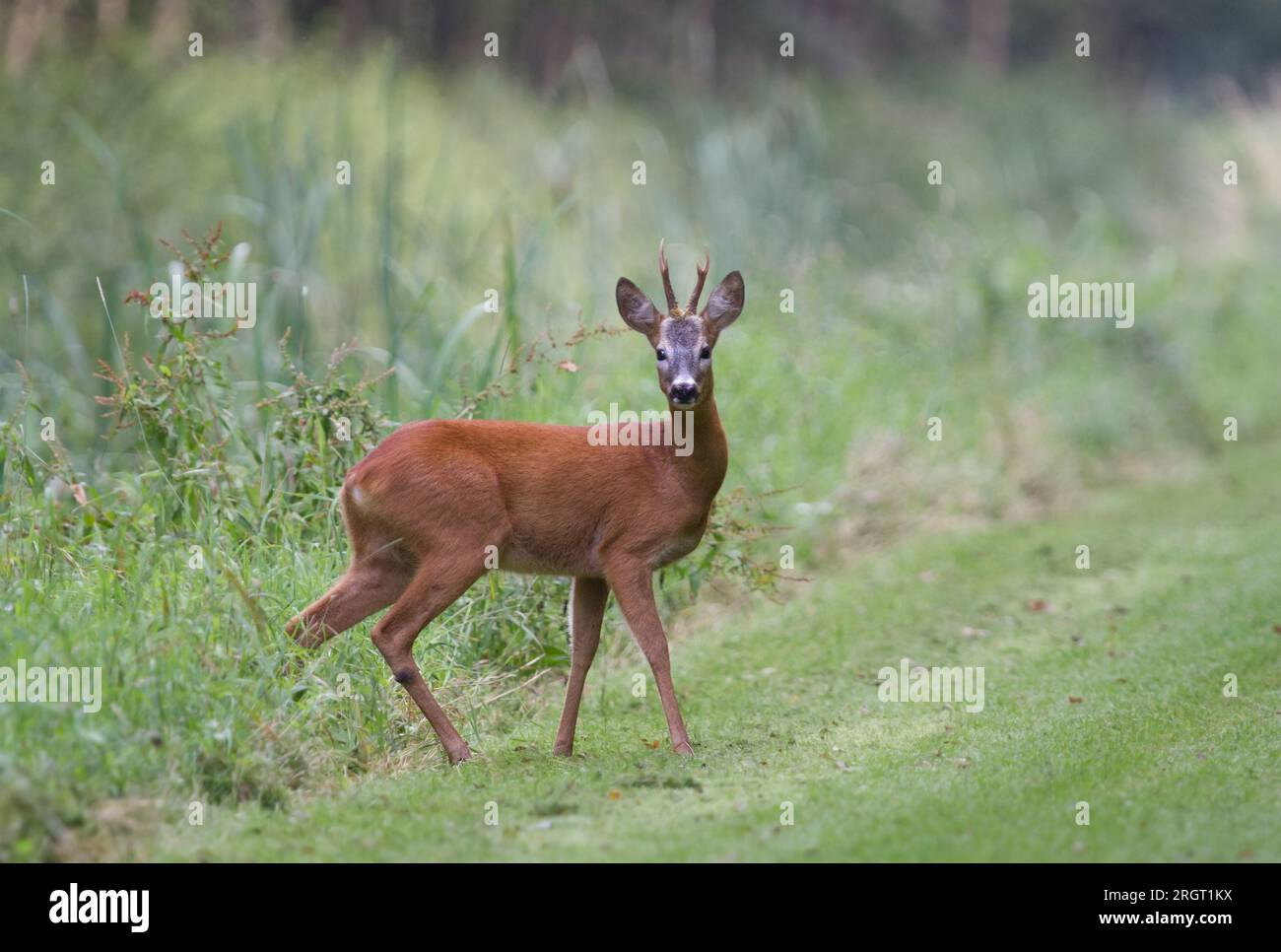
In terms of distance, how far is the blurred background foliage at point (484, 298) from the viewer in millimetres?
5758

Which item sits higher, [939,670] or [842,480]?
[842,480]

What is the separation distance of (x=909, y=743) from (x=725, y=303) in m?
1.83

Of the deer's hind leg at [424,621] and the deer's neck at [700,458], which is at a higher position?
the deer's neck at [700,458]

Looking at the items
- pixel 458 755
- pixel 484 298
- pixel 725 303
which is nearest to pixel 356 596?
pixel 458 755

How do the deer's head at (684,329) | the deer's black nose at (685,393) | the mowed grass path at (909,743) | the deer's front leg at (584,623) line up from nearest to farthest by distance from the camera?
the mowed grass path at (909,743), the deer's black nose at (685,393), the deer's head at (684,329), the deer's front leg at (584,623)

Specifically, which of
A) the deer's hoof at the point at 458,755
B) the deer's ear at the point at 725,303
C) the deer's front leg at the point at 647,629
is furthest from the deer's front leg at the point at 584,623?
the deer's ear at the point at 725,303

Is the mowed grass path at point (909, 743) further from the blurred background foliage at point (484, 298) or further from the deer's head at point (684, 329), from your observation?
the deer's head at point (684, 329)

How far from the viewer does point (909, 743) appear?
20.0 ft

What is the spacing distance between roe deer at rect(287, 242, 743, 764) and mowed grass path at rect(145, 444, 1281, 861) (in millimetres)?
518

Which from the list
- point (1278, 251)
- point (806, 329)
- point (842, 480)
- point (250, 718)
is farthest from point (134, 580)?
point (1278, 251)

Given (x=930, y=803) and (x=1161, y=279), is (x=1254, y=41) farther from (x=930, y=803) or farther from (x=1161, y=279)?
(x=930, y=803)

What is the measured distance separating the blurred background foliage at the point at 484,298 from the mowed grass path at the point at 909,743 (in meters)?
0.45

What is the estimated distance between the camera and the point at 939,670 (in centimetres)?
739
